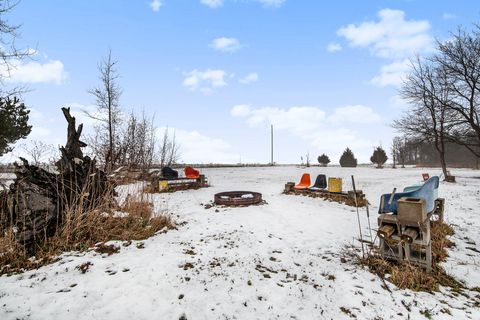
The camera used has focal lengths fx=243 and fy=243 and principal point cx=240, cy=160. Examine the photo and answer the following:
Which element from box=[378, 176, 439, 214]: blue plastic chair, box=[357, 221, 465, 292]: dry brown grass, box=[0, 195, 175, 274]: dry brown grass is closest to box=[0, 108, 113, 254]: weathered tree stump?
box=[0, 195, 175, 274]: dry brown grass

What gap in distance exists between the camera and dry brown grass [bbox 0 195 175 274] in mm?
3525

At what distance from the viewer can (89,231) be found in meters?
4.37

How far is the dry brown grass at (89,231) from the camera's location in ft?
11.6

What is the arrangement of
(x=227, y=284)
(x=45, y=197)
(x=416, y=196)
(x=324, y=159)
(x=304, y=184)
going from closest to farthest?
1. (x=227, y=284)
2. (x=416, y=196)
3. (x=45, y=197)
4. (x=304, y=184)
5. (x=324, y=159)

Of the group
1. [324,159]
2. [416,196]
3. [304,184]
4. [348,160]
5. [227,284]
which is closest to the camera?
[227,284]

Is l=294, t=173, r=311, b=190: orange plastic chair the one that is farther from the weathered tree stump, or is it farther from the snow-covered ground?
the weathered tree stump

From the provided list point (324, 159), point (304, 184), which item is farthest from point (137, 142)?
point (324, 159)

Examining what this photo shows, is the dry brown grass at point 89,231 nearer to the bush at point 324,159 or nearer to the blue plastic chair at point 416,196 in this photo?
the blue plastic chair at point 416,196

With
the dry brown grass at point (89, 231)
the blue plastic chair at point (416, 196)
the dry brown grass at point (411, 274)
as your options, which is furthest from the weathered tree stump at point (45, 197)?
the blue plastic chair at point (416, 196)

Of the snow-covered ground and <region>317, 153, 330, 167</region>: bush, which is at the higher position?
<region>317, 153, 330, 167</region>: bush

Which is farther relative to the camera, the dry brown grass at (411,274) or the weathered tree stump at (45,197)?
the weathered tree stump at (45,197)

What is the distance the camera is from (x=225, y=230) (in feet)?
17.4

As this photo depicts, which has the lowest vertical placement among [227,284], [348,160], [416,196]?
[227,284]

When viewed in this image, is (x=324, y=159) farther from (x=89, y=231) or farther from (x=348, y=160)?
(x=89, y=231)
